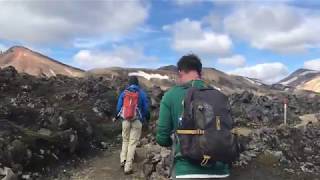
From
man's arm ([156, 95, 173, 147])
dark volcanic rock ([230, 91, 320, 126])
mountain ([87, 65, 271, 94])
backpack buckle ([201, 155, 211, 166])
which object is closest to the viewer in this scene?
backpack buckle ([201, 155, 211, 166])

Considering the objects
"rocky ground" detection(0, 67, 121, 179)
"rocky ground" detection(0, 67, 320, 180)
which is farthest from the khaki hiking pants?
"rocky ground" detection(0, 67, 121, 179)

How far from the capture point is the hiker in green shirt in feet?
21.3

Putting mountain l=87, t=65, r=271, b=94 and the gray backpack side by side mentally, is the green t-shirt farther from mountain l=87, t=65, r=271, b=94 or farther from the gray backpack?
mountain l=87, t=65, r=271, b=94

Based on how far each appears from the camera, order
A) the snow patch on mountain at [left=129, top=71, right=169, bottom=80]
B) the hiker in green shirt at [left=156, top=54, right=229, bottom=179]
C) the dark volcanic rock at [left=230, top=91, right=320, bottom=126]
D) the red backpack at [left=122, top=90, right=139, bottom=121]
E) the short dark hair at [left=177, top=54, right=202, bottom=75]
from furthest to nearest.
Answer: the snow patch on mountain at [left=129, top=71, right=169, bottom=80], the dark volcanic rock at [left=230, top=91, right=320, bottom=126], the red backpack at [left=122, top=90, right=139, bottom=121], the short dark hair at [left=177, top=54, right=202, bottom=75], the hiker in green shirt at [left=156, top=54, right=229, bottom=179]

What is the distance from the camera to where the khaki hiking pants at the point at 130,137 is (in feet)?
52.6

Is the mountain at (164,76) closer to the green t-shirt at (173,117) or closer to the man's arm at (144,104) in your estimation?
the man's arm at (144,104)

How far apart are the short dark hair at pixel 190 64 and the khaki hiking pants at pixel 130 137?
359 inches

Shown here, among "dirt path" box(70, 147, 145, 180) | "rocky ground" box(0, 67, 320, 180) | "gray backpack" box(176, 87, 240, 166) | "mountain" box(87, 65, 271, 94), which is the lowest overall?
"dirt path" box(70, 147, 145, 180)

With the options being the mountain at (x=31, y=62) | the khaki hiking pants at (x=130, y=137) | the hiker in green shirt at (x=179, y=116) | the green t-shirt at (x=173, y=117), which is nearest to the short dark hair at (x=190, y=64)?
the hiker in green shirt at (x=179, y=116)

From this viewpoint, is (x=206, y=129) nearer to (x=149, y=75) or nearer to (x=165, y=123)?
(x=165, y=123)

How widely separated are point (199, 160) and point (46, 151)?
12156 mm

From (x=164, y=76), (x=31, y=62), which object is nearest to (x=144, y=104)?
(x=31, y=62)

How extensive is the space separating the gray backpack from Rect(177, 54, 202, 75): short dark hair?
0.40 metres

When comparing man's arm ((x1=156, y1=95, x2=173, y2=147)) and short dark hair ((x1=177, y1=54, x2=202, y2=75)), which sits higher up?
short dark hair ((x1=177, y1=54, x2=202, y2=75))
